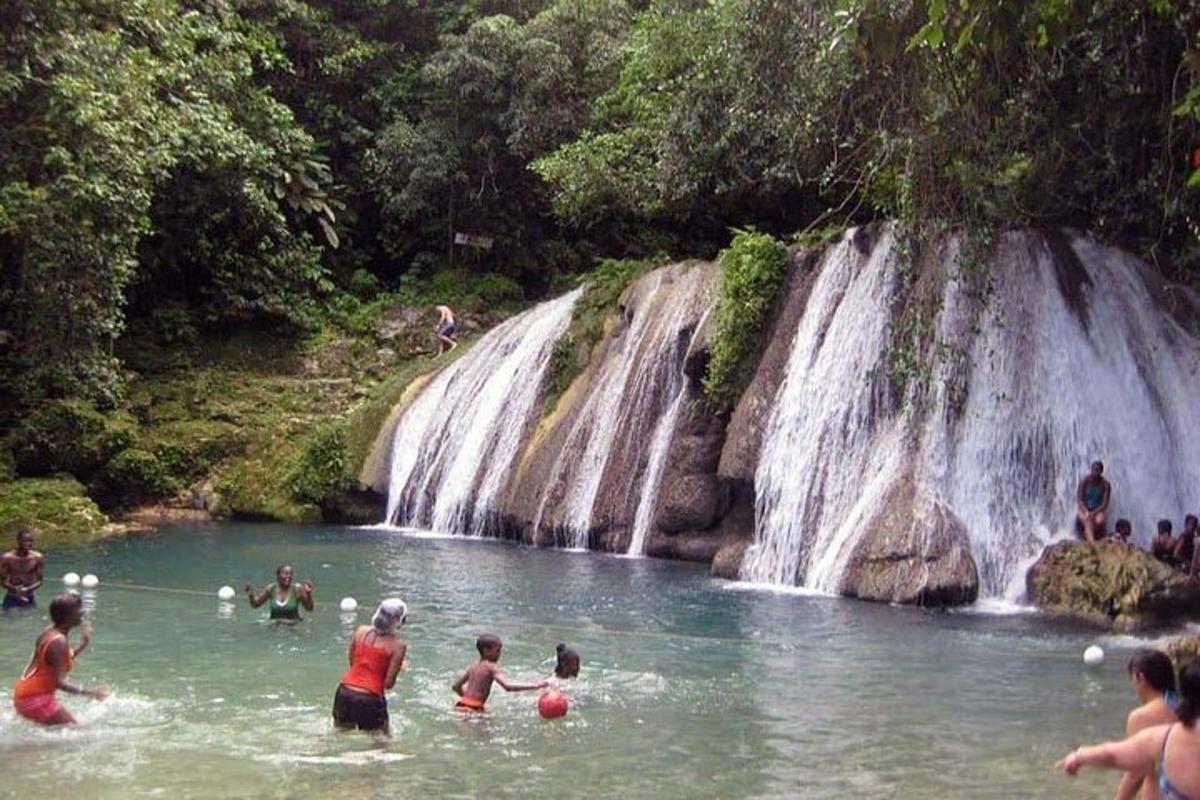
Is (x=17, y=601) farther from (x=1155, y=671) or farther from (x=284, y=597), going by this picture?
(x=1155, y=671)

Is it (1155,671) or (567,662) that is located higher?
(1155,671)

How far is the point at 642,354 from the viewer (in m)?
21.3

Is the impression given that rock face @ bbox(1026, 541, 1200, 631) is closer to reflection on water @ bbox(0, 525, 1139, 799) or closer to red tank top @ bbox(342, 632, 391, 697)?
reflection on water @ bbox(0, 525, 1139, 799)

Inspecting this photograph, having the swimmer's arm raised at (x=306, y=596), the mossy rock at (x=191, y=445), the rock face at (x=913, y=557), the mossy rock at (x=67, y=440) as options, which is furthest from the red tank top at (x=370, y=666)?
the mossy rock at (x=191, y=445)

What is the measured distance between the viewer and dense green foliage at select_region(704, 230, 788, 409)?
63.0 feet

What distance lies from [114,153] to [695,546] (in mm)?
9726

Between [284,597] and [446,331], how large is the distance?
1561 cm

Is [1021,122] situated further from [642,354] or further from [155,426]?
[155,426]

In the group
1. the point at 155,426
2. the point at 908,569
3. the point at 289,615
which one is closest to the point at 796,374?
the point at 908,569

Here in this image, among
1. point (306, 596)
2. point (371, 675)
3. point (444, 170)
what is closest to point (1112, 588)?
point (306, 596)

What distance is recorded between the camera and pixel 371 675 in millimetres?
8703

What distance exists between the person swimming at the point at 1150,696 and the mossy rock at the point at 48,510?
56.6 feet

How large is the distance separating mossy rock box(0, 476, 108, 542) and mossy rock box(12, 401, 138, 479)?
840mm

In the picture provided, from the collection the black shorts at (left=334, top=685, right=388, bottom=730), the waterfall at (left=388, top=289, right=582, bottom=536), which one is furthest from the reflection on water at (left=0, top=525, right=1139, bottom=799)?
the waterfall at (left=388, top=289, right=582, bottom=536)
